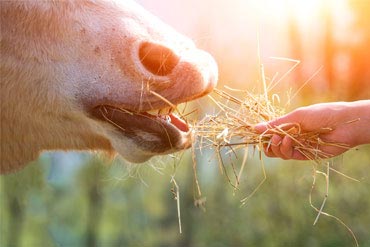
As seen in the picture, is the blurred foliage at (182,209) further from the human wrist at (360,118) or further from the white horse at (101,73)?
the white horse at (101,73)

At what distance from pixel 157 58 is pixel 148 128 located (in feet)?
1.05

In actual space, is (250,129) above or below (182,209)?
above

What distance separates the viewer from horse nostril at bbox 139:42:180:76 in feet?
9.39

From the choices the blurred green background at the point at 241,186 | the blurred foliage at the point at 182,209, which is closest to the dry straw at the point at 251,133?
the blurred green background at the point at 241,186

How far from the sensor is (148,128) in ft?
9.91

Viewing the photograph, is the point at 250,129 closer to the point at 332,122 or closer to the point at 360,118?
the point at 332,122

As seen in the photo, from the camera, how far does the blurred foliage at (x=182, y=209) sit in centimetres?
1814

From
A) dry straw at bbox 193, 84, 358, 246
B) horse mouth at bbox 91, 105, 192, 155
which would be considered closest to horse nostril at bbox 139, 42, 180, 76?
horse mouth at bbox 91, 105, 192, 155

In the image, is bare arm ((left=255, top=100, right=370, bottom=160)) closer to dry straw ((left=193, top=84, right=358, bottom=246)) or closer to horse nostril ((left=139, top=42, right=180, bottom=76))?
dry straw ((left=193, top=84, right=358, bottom=246))

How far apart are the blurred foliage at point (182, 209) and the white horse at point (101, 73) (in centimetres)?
1253

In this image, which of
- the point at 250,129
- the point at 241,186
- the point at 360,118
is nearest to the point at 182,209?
the point at 241,186

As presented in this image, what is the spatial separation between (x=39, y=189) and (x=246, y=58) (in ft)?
37.7

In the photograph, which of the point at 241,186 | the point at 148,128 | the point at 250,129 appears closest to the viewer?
the point at 148,128

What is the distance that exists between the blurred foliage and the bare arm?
1219 cm
